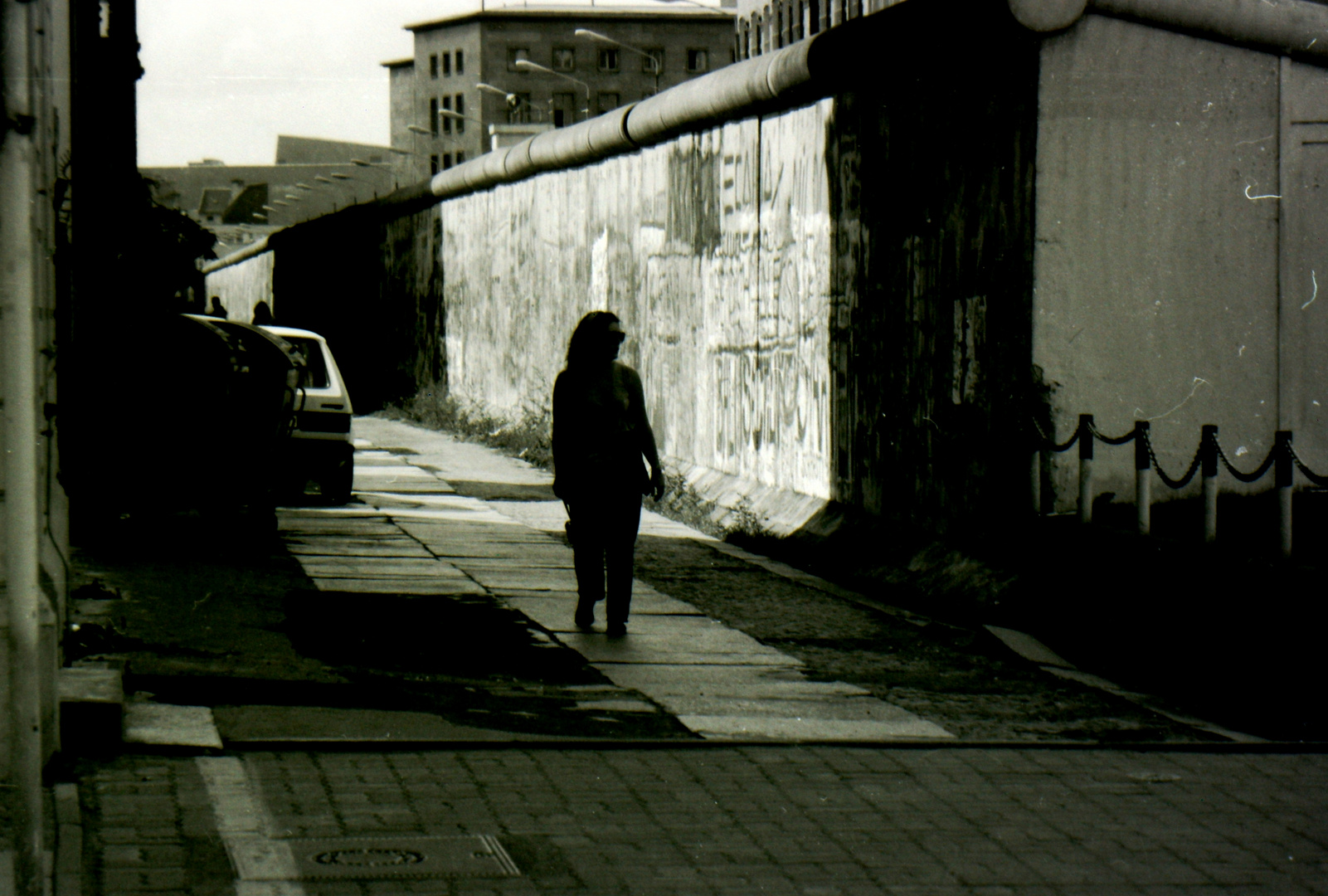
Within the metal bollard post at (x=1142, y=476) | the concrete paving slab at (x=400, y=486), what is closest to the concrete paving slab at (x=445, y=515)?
the concrete paving slab at (x=400, y=486)

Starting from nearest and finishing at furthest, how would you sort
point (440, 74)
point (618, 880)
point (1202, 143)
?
point (618, 880), point (1202, 143), point (440, 74)

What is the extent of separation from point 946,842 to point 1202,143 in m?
6.02

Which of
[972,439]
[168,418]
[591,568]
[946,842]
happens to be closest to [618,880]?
[946,842]

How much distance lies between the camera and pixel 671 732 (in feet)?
23.4

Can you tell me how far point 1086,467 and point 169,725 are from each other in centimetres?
531

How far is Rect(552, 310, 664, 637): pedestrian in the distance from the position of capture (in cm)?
931

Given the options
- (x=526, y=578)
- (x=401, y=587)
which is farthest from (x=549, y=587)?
(x=401, y=587)

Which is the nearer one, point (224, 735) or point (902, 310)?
point (224, 735)

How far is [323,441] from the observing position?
16016mm

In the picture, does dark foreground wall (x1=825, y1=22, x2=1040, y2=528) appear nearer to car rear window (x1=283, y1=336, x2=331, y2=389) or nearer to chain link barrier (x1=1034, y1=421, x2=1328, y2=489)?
chain link barrier (x1=1034, y1=421, x2=1328, y2=489)

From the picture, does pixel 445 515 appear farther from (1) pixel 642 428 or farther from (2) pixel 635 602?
(1) pixel 642 428

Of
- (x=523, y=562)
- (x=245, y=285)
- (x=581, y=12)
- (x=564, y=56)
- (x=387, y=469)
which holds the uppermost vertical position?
(x=581, y=12)

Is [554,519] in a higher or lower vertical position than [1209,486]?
lower

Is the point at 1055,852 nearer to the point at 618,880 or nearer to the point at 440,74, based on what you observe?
the point at 618,880
